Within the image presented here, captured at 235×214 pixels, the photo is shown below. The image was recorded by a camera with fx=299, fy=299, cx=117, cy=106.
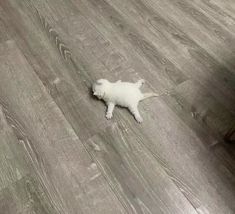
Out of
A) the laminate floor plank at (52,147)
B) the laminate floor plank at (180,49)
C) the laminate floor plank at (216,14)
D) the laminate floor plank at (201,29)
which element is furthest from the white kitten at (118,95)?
the laminate floor plank at (216,14)

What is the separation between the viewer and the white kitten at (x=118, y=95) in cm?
114

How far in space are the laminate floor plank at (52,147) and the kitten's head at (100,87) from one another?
0.16m

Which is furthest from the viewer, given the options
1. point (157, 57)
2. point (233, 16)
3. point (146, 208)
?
point (233, 16)

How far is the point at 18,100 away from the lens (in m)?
1.21

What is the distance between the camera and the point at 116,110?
3.86 feet

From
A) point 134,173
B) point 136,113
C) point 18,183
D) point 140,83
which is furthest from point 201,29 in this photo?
point 18,183

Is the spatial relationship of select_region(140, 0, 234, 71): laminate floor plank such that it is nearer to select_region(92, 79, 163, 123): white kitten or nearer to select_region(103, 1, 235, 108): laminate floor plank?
select_region(103, 1, 235, 108): laminate floor plank

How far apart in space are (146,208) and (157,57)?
0.68 meters

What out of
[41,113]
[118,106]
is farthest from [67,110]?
[118,106]

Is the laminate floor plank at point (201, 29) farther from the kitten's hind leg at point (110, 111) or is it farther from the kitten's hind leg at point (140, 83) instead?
the kitten's hind leg at point (110, 111)

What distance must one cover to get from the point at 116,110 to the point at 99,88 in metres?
0.11

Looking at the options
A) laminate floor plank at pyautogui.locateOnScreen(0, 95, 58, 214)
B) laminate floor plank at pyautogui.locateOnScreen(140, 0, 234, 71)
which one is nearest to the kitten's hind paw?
laminate floor plank at pyautogui.locateOnScreen(0, 95, 58, 214)

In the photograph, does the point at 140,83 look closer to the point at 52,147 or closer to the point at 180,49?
the point at 180,49

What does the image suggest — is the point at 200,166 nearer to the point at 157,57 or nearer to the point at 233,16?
the point at 157,57
